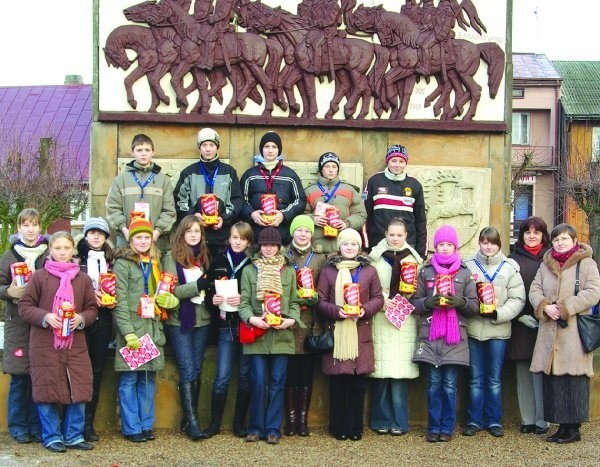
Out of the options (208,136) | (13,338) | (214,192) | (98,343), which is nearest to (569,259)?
(214,192)

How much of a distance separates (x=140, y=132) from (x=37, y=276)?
2355 mm

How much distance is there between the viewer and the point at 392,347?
8.49 m

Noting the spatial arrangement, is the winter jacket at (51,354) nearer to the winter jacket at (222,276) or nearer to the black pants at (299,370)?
the winter jacket at (222,276)

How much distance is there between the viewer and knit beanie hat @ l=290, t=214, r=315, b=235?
845 centimetres

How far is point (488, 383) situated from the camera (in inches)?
340

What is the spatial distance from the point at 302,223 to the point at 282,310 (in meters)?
0.79

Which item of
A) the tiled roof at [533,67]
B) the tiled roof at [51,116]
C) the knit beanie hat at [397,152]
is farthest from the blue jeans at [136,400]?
the tiled roof at [533,67]

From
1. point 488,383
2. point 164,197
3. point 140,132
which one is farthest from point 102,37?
point 488,383

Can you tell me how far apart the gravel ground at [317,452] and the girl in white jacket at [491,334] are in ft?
0.72

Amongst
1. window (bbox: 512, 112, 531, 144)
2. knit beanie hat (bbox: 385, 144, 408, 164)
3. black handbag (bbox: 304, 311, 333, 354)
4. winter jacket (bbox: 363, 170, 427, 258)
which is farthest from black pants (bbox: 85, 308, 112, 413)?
window (bbox: 512, 112, 531, 144)

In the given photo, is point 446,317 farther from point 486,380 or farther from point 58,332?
point 58,332

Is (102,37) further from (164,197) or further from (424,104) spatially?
(424,104)

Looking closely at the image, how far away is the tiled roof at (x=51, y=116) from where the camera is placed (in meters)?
30.1

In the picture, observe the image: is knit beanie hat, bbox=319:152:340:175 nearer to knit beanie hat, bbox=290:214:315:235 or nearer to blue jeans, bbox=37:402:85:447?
knit beanie hat, bbox=290:214:315:235
